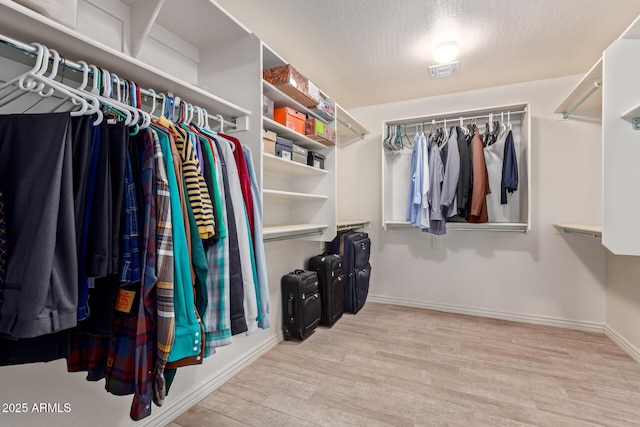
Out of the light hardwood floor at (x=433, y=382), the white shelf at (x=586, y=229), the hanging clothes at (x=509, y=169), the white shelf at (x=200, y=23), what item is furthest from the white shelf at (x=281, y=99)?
the white shelf at (x=586, y=229)

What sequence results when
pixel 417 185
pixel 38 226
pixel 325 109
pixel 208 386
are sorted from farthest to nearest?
pixel 417 185 → pixel 325 109 → pixel 208 386 → pixel 38 226

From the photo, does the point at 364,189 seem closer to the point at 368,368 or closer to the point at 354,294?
the point at 354,294

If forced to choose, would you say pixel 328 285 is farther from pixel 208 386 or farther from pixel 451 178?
pixel 451 178

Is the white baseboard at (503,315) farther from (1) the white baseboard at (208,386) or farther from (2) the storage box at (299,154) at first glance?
(2) the storage box at (299,154)

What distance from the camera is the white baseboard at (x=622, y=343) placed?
2219mm

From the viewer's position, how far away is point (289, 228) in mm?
2133

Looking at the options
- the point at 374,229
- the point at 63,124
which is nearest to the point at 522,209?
the point at 374,229

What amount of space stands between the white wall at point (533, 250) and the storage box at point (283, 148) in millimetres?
1739

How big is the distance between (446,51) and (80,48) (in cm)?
231

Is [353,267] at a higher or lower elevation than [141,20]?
lower

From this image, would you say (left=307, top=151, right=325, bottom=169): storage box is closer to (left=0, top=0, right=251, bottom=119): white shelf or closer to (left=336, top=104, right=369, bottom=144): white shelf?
(left=336, top=104, right=369, bottom=144): white shelf

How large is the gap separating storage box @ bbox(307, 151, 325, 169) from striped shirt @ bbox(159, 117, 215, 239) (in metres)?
1.49

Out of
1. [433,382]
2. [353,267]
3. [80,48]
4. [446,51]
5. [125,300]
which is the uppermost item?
[446,51]

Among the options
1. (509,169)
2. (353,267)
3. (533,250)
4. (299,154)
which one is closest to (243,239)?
(299,154)
